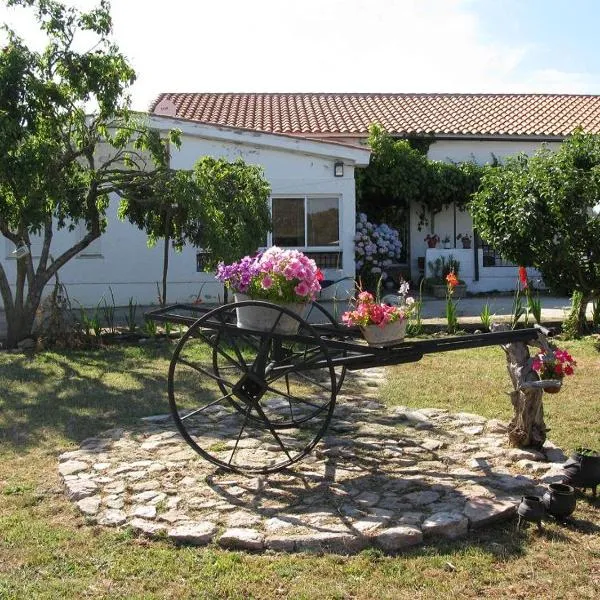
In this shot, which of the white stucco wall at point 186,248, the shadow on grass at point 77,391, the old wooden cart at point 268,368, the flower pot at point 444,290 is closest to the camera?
the old wooden cart at point 268,368

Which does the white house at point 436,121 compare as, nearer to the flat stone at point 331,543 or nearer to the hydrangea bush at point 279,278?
the hydrangea bush at point 279,278

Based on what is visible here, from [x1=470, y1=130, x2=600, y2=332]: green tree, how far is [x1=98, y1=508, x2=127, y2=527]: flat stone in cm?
747

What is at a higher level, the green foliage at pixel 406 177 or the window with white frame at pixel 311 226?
the green foliage at pixel 406 177

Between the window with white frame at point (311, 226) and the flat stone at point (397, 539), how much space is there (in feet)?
42.5

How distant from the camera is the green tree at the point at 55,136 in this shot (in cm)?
1033

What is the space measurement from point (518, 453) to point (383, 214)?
1491 centimetres

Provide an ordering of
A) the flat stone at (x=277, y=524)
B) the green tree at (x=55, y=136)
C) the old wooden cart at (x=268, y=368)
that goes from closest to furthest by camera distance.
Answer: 1. the flat stone at (x=277, y=524)
2. the old wooden cart at (x=268, y=368)
3. the green tree at (x=55, y=136)

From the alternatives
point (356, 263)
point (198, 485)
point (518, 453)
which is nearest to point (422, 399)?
point (518, 453)

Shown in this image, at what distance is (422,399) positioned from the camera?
8172 millimetres

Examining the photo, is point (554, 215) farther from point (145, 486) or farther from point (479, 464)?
point (145, 486)

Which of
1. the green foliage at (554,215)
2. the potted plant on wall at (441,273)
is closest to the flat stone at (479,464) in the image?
the green foliage at (554,215)

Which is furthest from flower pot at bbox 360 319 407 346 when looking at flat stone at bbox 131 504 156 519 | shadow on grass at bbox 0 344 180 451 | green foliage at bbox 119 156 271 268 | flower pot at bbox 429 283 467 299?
flower pot at bbox 429 283 467 299

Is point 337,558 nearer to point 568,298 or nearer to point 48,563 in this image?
point 48,563

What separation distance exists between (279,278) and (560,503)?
2286mm
